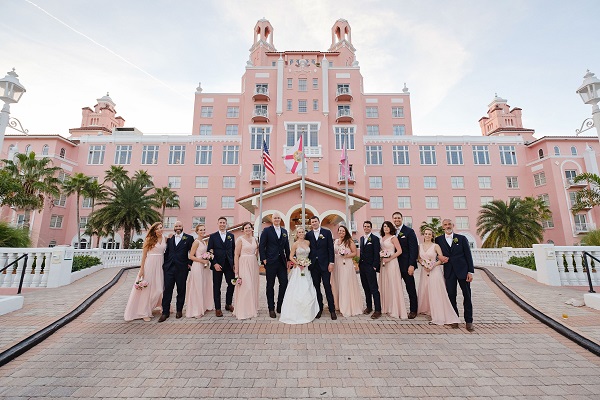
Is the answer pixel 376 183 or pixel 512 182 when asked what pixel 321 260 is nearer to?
pixel 376 183

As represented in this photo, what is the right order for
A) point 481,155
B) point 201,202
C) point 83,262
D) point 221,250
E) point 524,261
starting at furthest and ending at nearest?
point 481,155 → point 201,202 → point 524,261 → point 83,262 → point 221,250

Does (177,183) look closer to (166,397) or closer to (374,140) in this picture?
(374,140)

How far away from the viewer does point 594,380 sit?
368 cm

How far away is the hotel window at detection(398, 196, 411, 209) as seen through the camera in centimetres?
3353

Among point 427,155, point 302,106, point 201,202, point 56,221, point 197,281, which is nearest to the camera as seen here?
point 197,281

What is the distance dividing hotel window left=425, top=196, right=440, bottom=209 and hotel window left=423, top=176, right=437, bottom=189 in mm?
1347

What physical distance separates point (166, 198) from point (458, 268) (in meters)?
32.2

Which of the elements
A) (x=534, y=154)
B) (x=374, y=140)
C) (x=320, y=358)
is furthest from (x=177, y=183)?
(x=534, y=154)

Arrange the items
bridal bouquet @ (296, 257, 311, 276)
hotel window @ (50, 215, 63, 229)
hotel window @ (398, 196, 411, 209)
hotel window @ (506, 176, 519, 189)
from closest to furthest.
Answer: bridal bouquet @ (296, 257, 311, 276)
hotel window @ (50, 215, 63, 229)
hotel window @ (398, 196, 411, 209)
hotel window @ (506, 176, 519, 189)

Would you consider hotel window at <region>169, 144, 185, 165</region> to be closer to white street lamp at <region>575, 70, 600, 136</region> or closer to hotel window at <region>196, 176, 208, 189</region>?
hotel window at <region>196, 176, 208, 189</region>

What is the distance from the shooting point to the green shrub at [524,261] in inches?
451

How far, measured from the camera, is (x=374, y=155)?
114 ft

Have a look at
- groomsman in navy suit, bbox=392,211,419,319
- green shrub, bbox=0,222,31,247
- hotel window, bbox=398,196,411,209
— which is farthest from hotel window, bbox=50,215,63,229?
groomsman in navy suit, bbox=392,211,419,319

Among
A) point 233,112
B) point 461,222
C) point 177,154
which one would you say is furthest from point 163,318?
point 233,112
